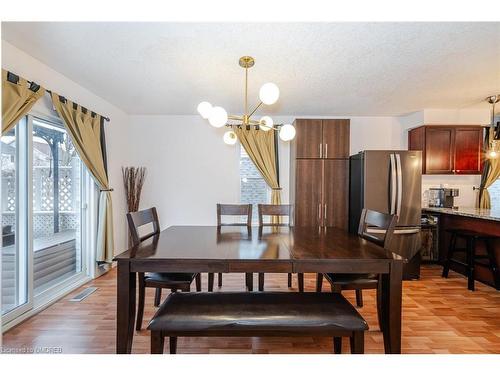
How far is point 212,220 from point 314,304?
2.83 meters

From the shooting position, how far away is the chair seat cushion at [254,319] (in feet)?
4.51

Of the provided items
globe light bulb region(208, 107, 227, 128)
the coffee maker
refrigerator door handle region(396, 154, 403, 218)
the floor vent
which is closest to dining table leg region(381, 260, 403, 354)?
globe light bulb region(208, 107, 227, 128)

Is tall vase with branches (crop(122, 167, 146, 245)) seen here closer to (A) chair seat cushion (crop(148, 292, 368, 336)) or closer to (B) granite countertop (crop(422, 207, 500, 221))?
(A) chair seat cushion (crop(148, 292, 368, 336))

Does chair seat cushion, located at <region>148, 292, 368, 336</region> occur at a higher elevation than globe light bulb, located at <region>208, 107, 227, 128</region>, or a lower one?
lower

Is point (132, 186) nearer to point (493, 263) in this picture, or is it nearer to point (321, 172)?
point (321, 172)

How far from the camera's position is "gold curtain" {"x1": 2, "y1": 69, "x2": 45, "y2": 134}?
1886mm

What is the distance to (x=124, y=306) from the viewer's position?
152cm

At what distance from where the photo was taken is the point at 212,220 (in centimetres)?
419

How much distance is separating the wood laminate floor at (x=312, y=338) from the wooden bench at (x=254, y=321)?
0.54 m

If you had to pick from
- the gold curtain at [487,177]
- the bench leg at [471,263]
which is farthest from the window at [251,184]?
the gold curtain at [487,177]

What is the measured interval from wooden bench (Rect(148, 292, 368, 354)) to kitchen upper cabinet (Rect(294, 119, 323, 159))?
8.09ft

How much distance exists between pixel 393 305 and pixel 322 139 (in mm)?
2547
